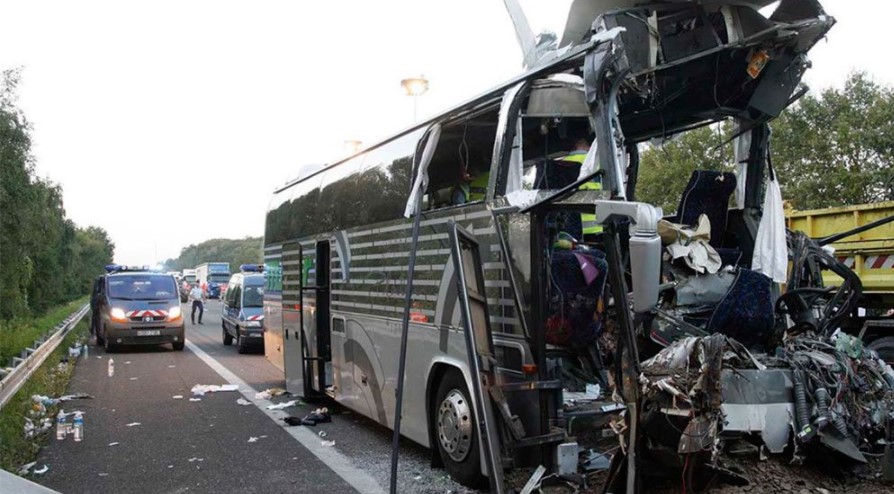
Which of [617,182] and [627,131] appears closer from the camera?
[617,182]

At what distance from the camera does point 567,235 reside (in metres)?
5.96

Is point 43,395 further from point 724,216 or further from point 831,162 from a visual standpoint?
point 831,162

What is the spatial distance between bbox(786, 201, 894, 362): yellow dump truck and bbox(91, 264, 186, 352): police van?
14067 millimetres

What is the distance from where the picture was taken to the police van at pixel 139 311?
17047mm

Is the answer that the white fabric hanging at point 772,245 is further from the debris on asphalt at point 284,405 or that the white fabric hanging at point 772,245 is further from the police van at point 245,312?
the police van at point 245,312

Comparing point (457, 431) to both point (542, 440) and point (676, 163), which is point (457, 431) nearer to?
point (542, 440)

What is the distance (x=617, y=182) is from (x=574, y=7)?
70.5 inches

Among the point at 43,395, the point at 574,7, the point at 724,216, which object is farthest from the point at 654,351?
the point at 43,395

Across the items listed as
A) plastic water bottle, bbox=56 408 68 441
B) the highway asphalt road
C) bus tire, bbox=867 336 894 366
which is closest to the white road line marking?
the highway asphalt road

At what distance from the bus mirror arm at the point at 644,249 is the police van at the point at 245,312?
13999mm

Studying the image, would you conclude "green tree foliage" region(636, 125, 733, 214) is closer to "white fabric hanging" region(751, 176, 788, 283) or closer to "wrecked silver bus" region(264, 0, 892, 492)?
"wrecked silver bus" region(264, 0, 892, 492)

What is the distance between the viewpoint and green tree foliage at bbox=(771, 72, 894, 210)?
1873 centimetres

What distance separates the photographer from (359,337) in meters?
7.91

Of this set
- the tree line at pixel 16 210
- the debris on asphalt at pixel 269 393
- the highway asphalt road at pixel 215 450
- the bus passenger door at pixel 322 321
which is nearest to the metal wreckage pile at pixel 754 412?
the highway asphalt road at pixel 215 450
